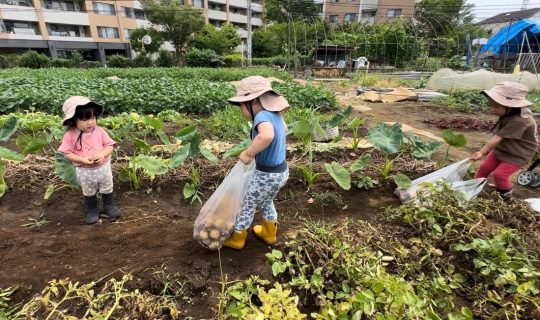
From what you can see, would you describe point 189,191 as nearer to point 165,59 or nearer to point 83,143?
point 83,143

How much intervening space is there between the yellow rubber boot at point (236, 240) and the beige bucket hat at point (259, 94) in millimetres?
1009

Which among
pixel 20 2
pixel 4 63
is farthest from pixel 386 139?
pixel 20 2

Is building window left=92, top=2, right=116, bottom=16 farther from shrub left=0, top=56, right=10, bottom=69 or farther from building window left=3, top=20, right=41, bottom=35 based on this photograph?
shrub left=0, top=56, right=10, bottom=69

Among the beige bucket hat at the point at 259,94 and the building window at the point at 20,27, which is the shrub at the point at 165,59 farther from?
the beige bucket hat at the point at 259,94

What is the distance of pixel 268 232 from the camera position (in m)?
2.57

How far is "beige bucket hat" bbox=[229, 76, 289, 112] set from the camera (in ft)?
7.09

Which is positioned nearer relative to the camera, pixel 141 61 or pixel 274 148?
pixel 274 148

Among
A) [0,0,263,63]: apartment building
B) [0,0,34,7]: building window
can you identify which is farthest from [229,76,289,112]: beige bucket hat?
[0,0,34,7]: building window

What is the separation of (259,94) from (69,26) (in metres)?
38.8

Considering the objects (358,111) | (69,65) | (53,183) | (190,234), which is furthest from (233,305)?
(69,65)

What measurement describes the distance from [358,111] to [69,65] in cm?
2651

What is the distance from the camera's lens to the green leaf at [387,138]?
331 centimetres

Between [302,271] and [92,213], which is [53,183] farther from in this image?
[302,271]

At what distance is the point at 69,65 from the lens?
2589cm
